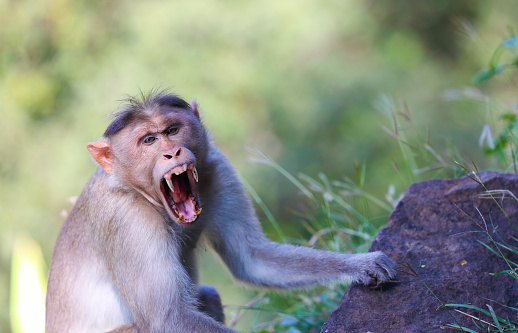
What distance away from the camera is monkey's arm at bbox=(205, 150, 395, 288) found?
3.79 meters

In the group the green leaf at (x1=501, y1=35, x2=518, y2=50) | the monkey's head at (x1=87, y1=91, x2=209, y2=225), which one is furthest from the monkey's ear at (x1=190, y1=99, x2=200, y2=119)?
the green leaf at (x1=501, y1=35, x2=518, y2=50)

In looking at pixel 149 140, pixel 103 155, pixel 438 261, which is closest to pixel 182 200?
pixel 149 140

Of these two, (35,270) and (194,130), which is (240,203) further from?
(35,270)

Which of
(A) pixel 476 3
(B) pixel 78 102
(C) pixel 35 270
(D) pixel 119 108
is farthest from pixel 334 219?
(A) pixel 476 3

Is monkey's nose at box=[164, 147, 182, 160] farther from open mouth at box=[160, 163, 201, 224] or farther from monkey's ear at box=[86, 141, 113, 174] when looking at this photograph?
monkey's ear at box=[86, 141, 113, 174]

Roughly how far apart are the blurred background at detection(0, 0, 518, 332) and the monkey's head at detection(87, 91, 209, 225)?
22.3 ft

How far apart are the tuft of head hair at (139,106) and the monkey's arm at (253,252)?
0.56m

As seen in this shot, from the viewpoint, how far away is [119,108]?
407 centimetres

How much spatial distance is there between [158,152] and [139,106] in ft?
1.24

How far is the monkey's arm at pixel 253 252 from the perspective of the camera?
12.4ft

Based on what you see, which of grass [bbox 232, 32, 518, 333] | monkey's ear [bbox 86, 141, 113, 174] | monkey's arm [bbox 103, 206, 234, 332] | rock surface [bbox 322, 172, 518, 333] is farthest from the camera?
grass [bbox 232, 32, 518, 333]

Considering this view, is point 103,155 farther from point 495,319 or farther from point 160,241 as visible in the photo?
point 495,319

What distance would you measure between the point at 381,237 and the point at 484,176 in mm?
706

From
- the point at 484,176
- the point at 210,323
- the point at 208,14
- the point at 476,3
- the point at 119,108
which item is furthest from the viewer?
the point at 476,3
